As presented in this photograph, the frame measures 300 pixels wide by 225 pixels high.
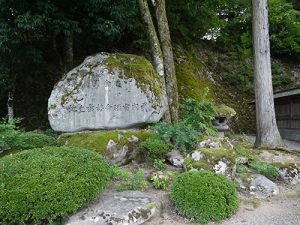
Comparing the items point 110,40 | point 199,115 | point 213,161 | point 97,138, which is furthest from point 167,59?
point 213,161

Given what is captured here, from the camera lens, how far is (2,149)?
6.93 meters

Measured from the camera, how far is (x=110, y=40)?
12273 millimetres

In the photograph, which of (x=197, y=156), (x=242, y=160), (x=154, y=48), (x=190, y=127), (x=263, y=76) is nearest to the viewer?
(x=197, y=156)

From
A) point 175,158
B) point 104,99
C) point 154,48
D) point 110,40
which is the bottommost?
point 175,158

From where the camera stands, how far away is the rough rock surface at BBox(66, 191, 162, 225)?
13.9 ft

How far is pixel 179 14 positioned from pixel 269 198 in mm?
10029

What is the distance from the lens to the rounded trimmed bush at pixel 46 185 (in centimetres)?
393

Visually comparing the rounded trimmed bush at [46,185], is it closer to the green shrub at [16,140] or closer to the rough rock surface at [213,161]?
the rough rock surface at [213,161]

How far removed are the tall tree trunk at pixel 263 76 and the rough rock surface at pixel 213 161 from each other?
12.9ft

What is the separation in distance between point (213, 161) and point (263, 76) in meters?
4.92

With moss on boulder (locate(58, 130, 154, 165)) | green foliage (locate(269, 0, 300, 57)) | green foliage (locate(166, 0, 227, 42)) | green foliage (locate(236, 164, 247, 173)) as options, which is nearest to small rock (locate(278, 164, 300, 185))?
green foliage (locate(236, 164, 247, 173))

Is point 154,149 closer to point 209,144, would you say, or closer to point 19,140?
point 209,144

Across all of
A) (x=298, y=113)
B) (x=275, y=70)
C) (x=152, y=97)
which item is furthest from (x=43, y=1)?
(x=275, y=70)

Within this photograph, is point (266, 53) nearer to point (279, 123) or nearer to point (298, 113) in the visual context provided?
point (298, 113)
